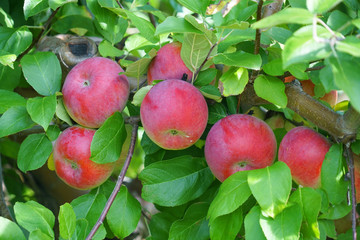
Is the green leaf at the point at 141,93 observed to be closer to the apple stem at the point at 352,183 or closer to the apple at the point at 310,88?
the apple at the point at 310,88

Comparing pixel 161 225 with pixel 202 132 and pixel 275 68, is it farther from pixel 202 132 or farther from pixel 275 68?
pixel 275 68

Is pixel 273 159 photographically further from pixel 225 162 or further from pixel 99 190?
pixel 99 190

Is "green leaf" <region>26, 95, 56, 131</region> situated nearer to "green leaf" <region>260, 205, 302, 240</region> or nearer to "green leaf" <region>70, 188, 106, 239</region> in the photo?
"green leaf" <region>70, 188, 106, 239</region>

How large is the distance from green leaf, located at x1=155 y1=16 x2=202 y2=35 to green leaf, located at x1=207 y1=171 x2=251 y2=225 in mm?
290

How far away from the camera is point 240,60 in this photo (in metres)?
0.90

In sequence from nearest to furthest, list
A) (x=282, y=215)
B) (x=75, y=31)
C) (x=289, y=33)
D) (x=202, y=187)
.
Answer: (x=282, y=215) → (x=289, y=33) → (x=202, y=187) → (x=75, y=31)

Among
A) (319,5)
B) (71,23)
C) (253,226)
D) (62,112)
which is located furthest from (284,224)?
(71,23)

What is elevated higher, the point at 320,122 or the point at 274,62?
the point at 274,62

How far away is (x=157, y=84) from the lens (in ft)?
3.15

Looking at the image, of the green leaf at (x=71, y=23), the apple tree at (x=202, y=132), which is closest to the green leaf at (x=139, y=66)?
the apple tree at (x=202, y=132)

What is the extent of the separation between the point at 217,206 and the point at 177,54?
0.36m

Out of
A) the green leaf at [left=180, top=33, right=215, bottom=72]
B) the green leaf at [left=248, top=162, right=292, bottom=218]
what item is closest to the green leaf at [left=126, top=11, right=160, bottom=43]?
the green leaf at [left=180, top=33, right=215, bottom=72]

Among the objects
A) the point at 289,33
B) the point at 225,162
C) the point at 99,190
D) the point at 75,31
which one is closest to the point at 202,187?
the point at 225,162

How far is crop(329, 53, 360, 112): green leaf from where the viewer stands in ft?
1.97
